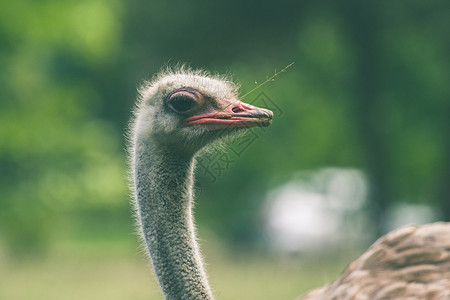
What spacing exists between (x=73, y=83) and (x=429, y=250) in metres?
13.3

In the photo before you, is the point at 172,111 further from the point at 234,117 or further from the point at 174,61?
the point at 174,61

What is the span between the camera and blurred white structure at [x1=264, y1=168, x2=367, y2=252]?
69.8 ft

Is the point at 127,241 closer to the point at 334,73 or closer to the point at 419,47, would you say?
the point at 334,73

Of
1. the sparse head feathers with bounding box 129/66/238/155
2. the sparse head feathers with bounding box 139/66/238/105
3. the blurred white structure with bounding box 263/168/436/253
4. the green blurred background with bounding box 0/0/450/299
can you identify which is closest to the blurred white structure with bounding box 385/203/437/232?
the blurred white structure with bounding box 263/168/436/253

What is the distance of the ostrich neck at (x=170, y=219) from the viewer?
3893 mm

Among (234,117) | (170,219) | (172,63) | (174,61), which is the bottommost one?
(170,219)

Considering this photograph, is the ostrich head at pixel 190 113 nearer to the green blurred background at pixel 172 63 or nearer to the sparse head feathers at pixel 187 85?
the sparse head feathers at pixel 187 85

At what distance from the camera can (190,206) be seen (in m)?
4.18

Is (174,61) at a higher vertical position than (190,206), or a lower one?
higher

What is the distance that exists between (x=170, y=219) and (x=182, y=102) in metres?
0.58

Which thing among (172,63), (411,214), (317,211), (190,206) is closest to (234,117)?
(190,206)

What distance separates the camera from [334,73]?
789 inches

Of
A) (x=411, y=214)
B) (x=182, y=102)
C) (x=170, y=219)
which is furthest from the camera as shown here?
(x=411, y=214)

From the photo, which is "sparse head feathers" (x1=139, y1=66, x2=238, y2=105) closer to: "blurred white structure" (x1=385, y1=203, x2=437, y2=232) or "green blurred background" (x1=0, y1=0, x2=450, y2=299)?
"green blurred background" (x1=0, y1=0, x2=450, y2=299)
